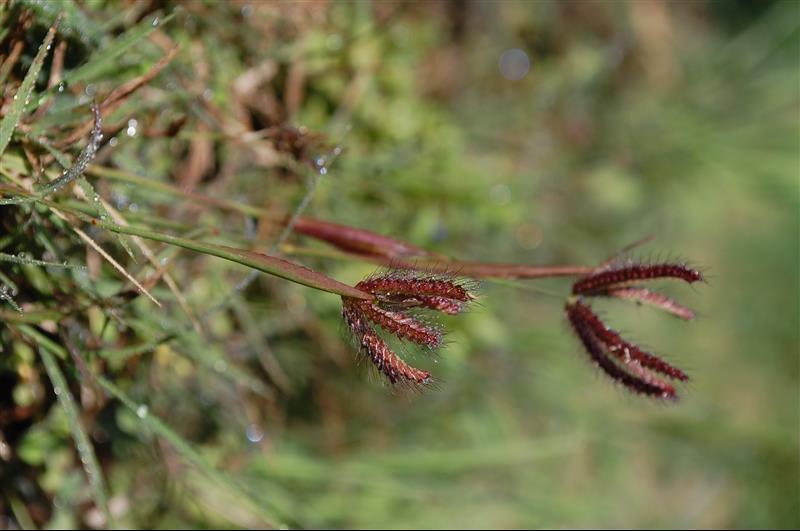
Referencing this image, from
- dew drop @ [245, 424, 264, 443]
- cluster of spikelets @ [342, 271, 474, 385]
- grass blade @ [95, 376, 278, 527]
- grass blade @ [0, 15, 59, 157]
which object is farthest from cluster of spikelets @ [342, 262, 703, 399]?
dew drop @ [245, 424, 264, 443]

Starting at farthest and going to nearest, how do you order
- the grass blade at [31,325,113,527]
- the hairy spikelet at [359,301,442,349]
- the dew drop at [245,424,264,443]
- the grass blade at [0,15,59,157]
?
the dew drop at [245,424,264,443] < the grass blade at [31,325,113,527] < the grass blade at [0,15,59,157] < the hairy spikelet at [359,301,442,349]

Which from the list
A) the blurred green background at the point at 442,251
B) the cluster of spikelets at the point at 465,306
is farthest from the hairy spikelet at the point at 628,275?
the blurred green background at the point at 442,251

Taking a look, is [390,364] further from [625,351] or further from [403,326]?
[625,351]

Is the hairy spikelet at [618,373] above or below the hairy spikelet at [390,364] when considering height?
above

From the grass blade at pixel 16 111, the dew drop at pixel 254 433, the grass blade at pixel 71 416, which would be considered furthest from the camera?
the dew drop at pixel 254 433

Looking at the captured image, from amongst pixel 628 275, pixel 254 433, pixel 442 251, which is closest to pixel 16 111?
pixel 628 275

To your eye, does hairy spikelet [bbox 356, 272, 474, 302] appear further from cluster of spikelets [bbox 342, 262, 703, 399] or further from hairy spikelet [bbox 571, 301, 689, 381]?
hairy spikelet [bbox 571, 301, 689, 381]

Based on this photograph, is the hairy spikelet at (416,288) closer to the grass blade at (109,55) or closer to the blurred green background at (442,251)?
the blurred green background at (442,251)
